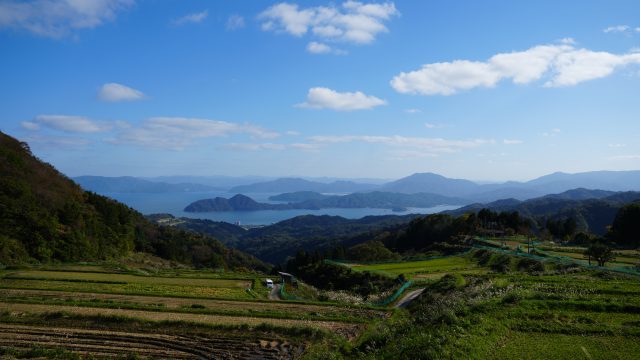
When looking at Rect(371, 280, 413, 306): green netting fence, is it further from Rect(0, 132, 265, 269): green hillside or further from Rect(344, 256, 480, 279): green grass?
Rect(0, 132, 265, 269): green hillside

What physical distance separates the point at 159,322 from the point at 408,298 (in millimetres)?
12775

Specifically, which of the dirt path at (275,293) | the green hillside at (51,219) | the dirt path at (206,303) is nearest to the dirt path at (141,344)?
the dirt path at (206,303)

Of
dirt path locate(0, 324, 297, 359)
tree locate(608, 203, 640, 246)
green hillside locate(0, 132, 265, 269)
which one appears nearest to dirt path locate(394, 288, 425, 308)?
dirt path locate(0, 324, 297, 359)

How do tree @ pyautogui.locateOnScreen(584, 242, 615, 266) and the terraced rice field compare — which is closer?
tree @ pyautogui.locateOnScreen(584, 242, 615, 266)

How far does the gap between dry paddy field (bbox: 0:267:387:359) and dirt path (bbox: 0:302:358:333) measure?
4cm

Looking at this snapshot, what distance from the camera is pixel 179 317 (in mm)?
18156

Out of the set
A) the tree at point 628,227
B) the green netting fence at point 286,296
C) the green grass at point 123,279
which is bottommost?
the green netting fence at point 286,296

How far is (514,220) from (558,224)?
23.7ft

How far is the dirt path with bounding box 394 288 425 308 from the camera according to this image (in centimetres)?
2250

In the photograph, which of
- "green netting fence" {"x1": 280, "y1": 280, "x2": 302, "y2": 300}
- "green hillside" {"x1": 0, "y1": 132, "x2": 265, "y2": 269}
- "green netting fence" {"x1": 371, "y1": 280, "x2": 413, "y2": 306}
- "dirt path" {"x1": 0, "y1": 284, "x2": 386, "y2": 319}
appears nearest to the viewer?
"dirt path" {"x1": 0, "y1": 284, "x2": 386, "y2": 319}

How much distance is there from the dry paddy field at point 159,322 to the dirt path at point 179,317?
0.12 feet

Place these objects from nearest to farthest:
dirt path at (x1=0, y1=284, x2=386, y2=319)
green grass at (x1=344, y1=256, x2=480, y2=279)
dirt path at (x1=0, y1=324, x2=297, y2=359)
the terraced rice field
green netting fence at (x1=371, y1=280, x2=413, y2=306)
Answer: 1. dirt path at (x1=0, y1=324, x2=297, y2=359)
2. dirt path at (x1=0, y1=284, x2=386, y2=319)
3. green netting fence at (x1=371, y1=280, x2=413, y2=306)
4. the terraced rice field
5. green grass at (x1=344, y1=256, x2=480, y2=279)

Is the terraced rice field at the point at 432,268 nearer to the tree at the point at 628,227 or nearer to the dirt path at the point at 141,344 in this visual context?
the dirt path at the point at 141,344

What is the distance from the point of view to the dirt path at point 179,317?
17500 mm
